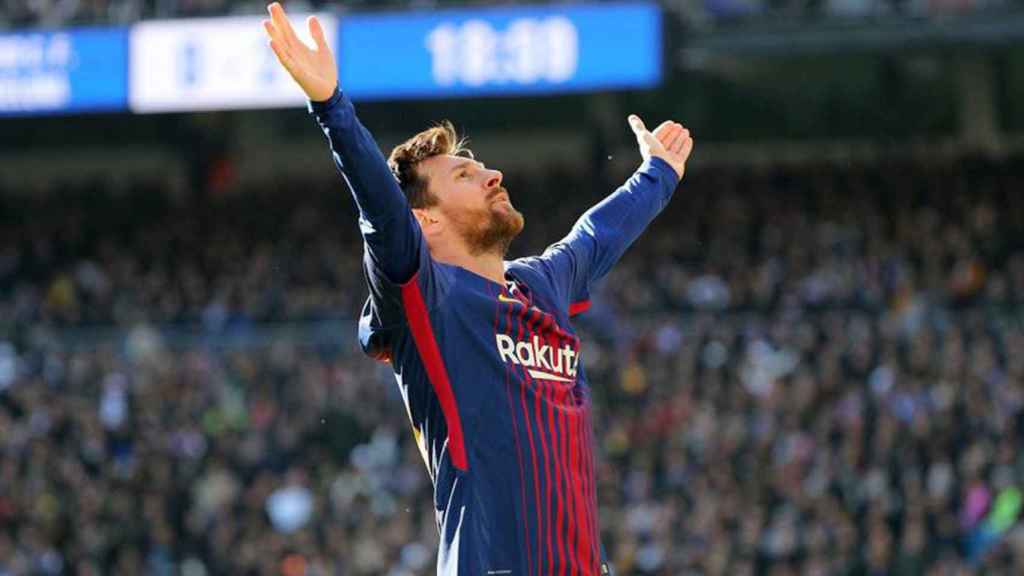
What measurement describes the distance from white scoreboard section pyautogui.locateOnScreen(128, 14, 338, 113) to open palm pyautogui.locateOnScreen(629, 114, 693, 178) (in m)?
13.9

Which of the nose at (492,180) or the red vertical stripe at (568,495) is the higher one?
the nose at (492,180)

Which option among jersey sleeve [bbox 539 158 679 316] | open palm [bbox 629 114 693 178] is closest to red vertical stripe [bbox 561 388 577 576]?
jersey sleeve [bbox 539 158 679 316]

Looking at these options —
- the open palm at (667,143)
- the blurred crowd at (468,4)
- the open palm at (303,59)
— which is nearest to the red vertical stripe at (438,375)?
the open palm at (303,59)

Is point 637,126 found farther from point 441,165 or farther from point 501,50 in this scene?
point 501,50

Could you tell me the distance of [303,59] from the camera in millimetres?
3895

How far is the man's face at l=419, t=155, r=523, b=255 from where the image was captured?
14.1 feet

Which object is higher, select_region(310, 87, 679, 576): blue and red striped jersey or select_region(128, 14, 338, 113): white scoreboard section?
select_region(128, 14, 338, 113): white scoreboard section

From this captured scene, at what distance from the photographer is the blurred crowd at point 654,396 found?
47.7 feet

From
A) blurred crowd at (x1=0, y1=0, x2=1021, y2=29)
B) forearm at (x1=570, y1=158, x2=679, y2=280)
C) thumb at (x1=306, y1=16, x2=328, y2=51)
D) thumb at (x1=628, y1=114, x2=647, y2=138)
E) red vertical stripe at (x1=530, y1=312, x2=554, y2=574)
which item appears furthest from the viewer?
blurred crowd at (x1=0, y1=0, x2=1021, y2=29)

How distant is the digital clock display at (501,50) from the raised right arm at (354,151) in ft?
47.2

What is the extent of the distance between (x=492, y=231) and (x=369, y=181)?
0.52 metres

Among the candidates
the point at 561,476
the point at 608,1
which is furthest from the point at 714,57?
the point at 561,476

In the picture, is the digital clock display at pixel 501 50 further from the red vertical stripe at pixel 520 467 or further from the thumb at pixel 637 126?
the red vertical stripe at pixel 520 467

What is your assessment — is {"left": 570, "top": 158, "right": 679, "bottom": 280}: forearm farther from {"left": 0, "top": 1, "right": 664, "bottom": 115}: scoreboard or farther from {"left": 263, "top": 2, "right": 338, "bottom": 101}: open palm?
{"left": 0, "top": 1, "right": 664, "bottom": 115}: scoreboard
